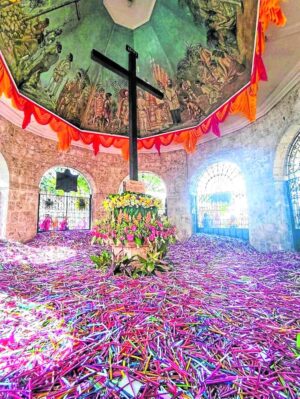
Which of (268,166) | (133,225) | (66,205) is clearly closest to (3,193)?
(66,205)

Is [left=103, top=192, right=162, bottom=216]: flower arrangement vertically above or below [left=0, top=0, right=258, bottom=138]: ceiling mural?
below

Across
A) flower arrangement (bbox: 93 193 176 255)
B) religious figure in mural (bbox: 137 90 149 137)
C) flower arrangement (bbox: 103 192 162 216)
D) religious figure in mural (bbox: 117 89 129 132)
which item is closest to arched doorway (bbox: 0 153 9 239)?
flower arrangement (bbox: 93 193 176 255)

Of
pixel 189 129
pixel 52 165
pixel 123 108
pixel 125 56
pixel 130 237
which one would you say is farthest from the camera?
pixel 123 108

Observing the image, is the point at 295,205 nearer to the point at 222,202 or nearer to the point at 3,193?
the point at 222,202

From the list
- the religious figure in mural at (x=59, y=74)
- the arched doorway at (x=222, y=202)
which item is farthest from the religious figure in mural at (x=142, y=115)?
the arched doorway at (x=222, y=202)

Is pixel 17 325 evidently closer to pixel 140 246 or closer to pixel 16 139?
pixel 140 246

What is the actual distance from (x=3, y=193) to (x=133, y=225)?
20.0ft

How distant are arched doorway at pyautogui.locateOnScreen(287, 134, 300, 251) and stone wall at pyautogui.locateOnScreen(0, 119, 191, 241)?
15.1 feet

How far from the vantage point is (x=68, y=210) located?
1081 cm

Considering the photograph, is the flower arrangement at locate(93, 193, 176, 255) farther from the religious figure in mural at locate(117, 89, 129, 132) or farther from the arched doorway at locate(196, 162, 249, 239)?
the religious figure in mural at locate(117, 89, 129, 132)

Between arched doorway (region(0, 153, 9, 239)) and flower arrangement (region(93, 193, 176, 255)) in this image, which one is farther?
arched doorway (region(0, 153, 9, 239))

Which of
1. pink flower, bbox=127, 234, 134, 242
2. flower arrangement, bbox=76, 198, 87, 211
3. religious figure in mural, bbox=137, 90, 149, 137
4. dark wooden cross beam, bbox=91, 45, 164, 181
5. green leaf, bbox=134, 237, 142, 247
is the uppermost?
religious figure in mural, bbox=137, 90, 149, 137

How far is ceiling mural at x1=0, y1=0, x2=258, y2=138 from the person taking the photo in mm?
5711

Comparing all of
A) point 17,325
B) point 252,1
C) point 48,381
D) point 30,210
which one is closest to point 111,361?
point 48,381
